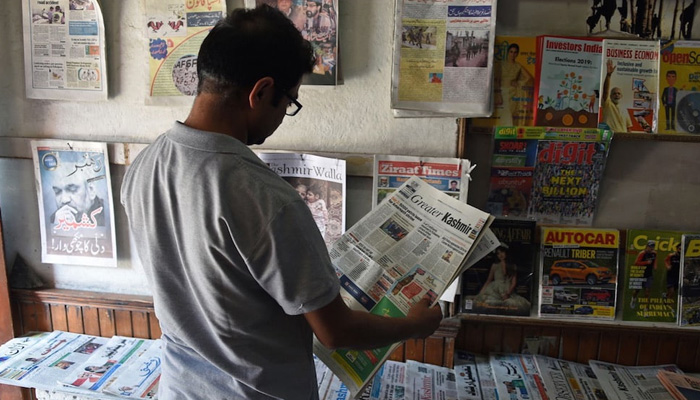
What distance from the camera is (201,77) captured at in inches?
29.6

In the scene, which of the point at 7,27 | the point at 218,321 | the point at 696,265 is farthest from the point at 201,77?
the point at 696,265

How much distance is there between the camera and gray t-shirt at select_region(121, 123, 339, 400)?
2.27ft

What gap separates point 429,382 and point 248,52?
113 centimetres

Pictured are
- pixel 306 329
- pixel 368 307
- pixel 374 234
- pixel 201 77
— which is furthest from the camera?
pixel 374 234

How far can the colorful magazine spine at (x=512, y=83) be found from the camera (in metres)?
1.32

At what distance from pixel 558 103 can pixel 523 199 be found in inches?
11.4

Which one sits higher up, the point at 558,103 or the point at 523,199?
the point at 558,103

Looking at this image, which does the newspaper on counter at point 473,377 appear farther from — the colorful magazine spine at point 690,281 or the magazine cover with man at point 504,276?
the colorful magazine spine at point 690,281

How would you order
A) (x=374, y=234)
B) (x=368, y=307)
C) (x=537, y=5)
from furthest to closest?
(x=537, y=5)
(x=374, y=234)
(x=368, y=307)

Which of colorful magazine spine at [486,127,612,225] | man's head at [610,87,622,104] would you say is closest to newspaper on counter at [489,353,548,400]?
colorful magazine spine at [486,127,612,225]

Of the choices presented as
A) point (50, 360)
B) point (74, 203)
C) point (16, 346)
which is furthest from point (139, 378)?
point (74, 203)

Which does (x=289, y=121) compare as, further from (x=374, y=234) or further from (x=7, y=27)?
(x=7, y=27)

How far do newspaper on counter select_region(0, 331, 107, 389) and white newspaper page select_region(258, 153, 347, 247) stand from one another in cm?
91

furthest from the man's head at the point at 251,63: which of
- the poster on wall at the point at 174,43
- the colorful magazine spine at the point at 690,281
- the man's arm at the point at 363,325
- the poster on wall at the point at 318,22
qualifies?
the colorful magazine spine at the point at 690,281
